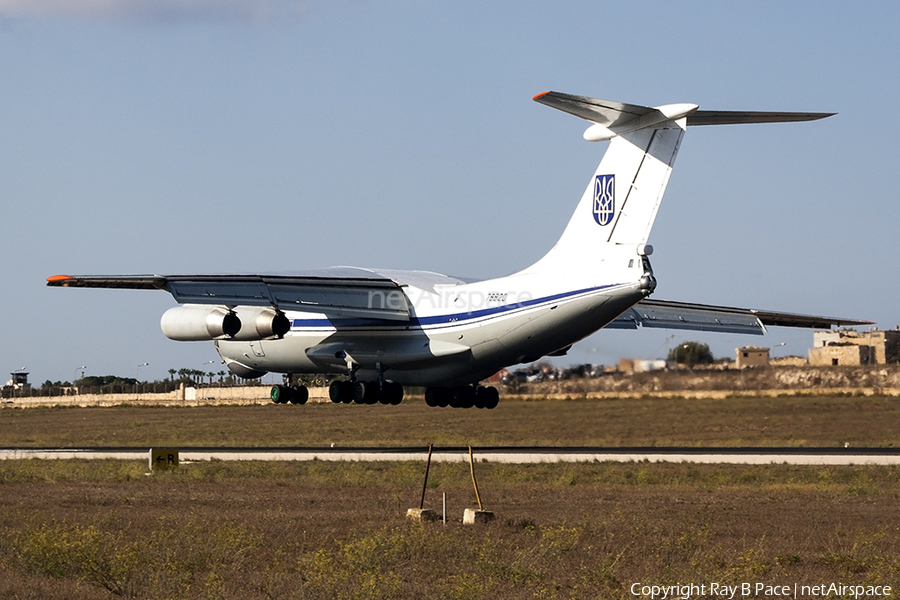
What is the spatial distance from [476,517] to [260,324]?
986 cm

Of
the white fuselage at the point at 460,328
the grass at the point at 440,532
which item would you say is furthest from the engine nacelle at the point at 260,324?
the grass at the point at 440,532

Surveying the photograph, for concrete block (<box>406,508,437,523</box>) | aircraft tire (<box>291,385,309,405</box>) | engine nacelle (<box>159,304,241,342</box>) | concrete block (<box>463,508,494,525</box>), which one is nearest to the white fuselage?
aircraft tire (<box>291,385,309,405</box>)

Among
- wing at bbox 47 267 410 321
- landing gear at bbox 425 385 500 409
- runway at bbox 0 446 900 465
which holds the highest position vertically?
wing at bbox 47 267 410 321

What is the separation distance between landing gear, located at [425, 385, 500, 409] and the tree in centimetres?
681

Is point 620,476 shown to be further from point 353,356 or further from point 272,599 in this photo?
point 272,599

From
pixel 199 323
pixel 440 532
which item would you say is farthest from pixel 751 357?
pixel 440 532

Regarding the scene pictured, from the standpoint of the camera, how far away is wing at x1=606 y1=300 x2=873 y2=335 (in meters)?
26.3

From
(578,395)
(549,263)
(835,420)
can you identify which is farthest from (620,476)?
(835,420)

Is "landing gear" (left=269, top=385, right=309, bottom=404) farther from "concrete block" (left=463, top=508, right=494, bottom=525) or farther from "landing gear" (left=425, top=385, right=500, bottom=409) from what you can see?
"concrete block" (left=463, top=508, right=494, bottom=525)

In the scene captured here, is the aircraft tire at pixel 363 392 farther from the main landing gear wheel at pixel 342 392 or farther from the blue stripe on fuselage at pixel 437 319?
the blue stripe on fuselage at pixel 437 319

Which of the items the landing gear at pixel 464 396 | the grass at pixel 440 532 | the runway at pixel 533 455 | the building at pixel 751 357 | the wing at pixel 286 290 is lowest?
the grass at pixel 440 532

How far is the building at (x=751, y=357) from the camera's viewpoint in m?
31.8

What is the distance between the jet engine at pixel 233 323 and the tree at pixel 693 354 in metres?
11.8

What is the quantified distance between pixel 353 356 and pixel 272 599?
15535 mm
